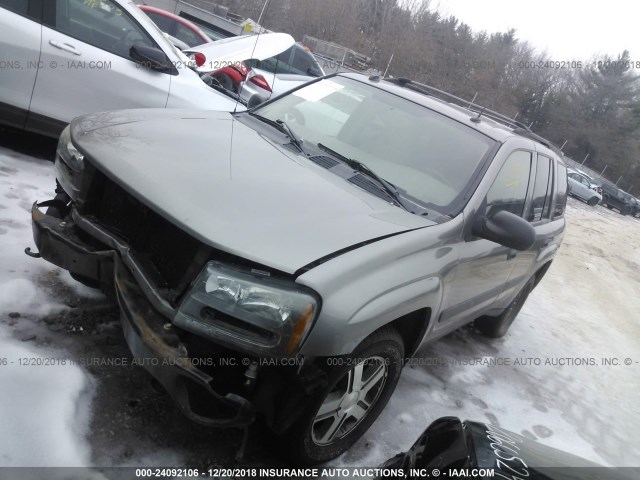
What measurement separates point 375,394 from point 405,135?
1.64 metres

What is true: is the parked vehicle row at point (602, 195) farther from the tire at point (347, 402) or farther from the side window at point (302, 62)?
the tire at point (347, 402)

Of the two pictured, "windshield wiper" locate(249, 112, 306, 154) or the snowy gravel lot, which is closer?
the snowy gravel lot

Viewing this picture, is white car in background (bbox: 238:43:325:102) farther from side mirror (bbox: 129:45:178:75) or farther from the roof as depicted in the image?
the roof

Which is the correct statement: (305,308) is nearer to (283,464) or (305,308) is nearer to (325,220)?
(325,220)

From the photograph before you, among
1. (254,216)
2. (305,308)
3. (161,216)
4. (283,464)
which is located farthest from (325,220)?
(283,464)

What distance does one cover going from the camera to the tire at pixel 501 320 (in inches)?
195

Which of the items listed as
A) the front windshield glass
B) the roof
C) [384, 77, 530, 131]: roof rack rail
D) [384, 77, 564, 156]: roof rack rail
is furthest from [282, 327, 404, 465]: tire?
[384, 77, 530, 131]: roof rack rail

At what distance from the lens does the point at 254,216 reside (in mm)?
2170

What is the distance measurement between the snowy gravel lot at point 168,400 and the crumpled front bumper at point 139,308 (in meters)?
0.49

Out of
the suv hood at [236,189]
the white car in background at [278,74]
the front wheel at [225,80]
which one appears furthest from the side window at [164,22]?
the suv hood at [236,189]

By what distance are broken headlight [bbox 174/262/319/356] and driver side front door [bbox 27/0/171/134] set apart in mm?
3368

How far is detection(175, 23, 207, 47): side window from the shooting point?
11.0 metres

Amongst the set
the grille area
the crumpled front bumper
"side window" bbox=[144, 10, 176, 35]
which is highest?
"side window" bbox=[144, 10, 176, 35]

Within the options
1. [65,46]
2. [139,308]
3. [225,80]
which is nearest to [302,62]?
[225,80]
